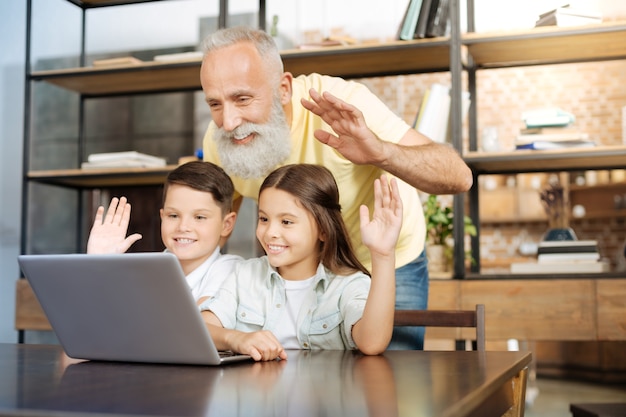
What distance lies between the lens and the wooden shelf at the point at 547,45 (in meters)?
2.91

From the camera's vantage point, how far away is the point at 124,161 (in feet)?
11.1

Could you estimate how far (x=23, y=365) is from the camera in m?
1.05

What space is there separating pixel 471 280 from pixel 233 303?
5.15 ft

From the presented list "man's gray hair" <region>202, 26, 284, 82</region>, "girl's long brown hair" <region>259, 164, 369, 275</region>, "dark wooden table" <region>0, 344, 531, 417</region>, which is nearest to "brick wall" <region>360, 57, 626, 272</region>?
"man's gray hair" <region>202, 26, 284, 82</region>

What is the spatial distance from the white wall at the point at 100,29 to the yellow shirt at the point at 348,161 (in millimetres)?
1658

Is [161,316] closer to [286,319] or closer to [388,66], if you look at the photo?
[286,319]

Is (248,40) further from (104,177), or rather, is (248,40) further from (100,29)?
(100,29)

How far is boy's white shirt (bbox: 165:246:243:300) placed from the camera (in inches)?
64.3

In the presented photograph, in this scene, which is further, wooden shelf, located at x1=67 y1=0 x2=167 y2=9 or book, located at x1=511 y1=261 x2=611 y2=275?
wooden shelf, located at x1=67 y1=0 x2=167 y2=9

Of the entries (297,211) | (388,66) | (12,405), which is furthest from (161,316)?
(388,66)

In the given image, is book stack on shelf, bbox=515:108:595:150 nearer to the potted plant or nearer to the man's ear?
the potted plant

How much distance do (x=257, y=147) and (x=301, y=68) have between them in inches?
67.5

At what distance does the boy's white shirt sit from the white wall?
200cm

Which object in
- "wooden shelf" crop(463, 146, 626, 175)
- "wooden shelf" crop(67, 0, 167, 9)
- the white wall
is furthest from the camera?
the white wall
